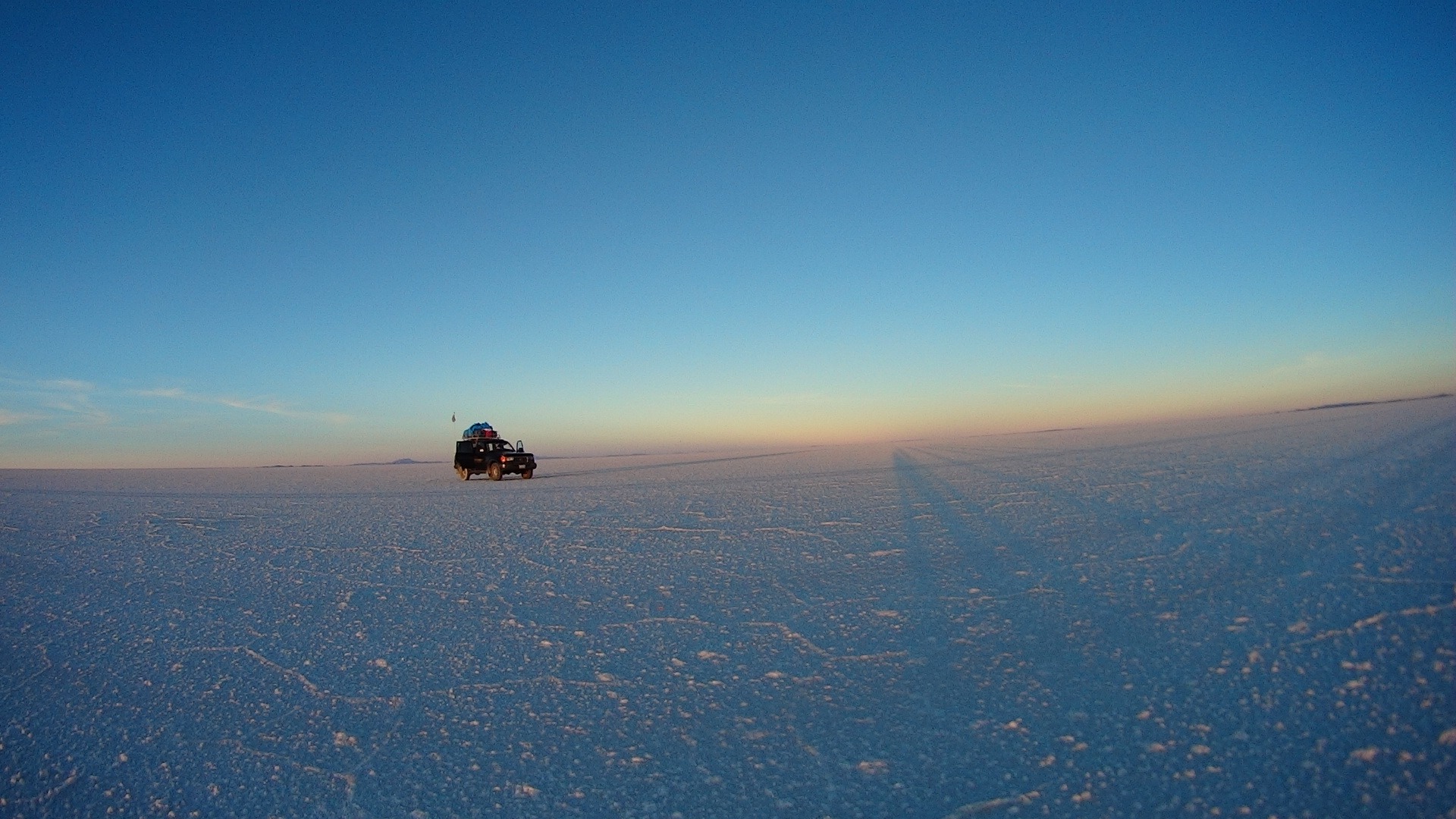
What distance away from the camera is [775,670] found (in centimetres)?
398

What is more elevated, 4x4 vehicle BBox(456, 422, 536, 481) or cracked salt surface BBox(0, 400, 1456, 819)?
4x4 vehicle BBox(456, 422, 536, 481)

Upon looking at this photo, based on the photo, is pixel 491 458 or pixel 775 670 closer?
pixel 775 670

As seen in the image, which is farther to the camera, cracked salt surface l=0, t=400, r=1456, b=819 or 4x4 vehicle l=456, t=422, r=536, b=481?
4x4 vehicle l=456, t=422, r=536, b=481

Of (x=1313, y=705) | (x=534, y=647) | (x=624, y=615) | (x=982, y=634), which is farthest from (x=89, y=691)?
(x=1313, y=705)

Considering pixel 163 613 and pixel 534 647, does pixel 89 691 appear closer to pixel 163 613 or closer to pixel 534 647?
pixel 163 613

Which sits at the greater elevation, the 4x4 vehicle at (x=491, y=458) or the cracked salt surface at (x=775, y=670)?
the 4x4 vehicle at (x=491, y=458)

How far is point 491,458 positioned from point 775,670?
2054cm

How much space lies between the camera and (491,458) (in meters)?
22.4

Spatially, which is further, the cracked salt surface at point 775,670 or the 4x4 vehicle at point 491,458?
the 4x4 vehicle at point 491,458

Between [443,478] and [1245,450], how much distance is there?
27.1 m

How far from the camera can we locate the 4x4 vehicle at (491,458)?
22328mm

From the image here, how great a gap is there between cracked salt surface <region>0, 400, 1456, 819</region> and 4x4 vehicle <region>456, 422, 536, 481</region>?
1363 cm

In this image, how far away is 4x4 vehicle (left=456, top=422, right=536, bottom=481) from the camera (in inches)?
879

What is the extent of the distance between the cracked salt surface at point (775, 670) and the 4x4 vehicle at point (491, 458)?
13.6 m
